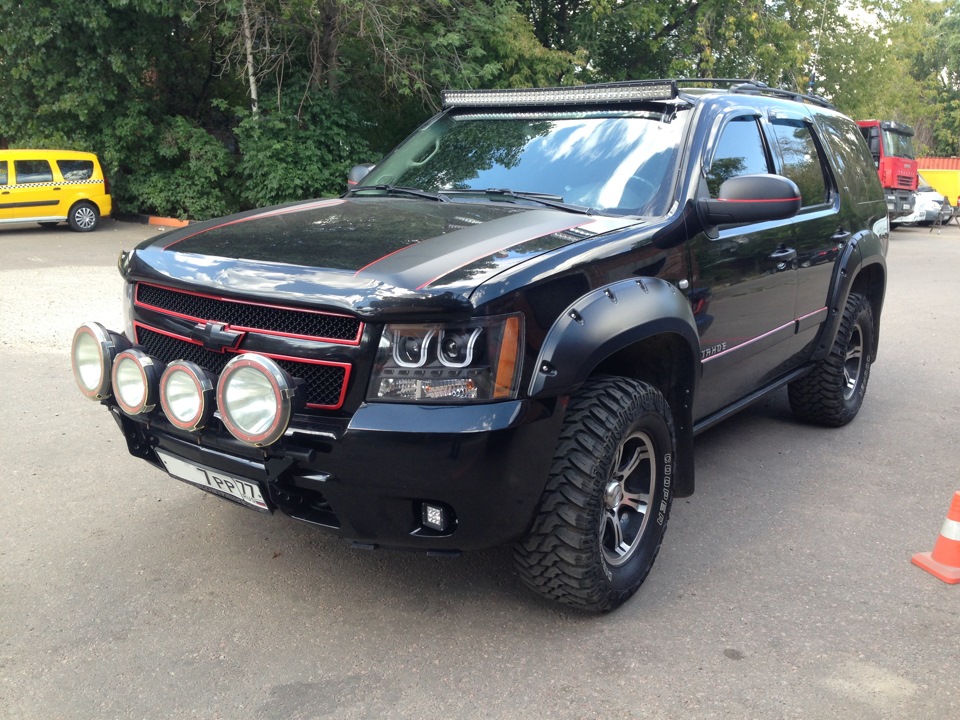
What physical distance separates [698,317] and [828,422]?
235 centimetres

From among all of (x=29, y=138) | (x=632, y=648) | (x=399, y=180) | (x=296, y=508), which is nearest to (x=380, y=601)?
(x=296, y=508)

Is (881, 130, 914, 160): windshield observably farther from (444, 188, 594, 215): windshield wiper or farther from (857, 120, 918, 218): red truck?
(444, 188, 594, 215): windshield wiper

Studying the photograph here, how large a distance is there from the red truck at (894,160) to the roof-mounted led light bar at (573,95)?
1730 centimetres

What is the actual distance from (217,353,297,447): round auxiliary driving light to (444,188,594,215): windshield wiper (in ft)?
4.75

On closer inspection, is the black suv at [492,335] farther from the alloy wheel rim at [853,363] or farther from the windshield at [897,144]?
the windshield at [897,144]

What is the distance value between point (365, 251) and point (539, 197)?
1032 millimetres

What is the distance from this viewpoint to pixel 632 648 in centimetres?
305

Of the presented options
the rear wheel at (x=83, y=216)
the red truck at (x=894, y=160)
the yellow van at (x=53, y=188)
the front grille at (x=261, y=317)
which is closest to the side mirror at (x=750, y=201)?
the front grille at (x=261, y=317)

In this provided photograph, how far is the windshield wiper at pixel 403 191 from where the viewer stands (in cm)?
395

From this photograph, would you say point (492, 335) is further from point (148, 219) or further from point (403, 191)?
point (148, 219)

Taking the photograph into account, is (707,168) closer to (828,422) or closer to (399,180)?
(399,180)

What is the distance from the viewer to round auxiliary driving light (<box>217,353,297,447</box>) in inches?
104

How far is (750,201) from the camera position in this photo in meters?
3.55

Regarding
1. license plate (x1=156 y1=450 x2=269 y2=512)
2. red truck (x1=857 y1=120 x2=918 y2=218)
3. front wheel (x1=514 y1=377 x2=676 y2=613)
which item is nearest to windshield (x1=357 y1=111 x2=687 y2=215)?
front wheel (x1=514 y1=377 x2=676 y2=613)
